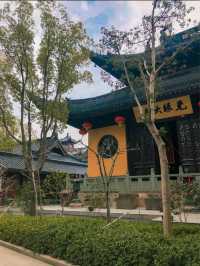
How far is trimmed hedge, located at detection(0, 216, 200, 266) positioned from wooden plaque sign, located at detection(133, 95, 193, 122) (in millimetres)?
8657

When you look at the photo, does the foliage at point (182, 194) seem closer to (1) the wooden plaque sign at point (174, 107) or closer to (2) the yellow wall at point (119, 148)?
(1) the wooden plaque sign at point (174, 107)

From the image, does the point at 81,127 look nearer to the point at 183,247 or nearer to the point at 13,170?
the point at 13,170

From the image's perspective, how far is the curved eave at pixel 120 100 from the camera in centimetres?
1430

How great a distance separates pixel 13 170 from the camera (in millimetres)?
25141

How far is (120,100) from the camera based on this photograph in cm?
1638

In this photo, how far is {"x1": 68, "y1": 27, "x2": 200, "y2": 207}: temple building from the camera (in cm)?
1467

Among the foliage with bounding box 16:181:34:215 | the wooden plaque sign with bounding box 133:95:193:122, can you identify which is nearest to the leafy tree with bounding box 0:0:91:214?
the foliage with bounding box 16:181:34:215

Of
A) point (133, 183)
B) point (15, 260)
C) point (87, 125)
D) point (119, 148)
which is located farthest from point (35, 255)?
point (87, 125)

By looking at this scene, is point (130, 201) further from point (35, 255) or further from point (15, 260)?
point (15, 260)

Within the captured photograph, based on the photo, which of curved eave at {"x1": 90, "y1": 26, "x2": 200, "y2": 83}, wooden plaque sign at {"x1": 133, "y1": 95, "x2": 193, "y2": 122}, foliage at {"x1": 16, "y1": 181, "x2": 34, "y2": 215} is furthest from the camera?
wooden plaque sign at {"x1": 133, "y1": 95, "x2": 193, "y2": 122}

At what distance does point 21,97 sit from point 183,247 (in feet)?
23.1

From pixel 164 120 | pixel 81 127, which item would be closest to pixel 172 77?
pixel 164 120

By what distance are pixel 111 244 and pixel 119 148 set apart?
1145 centimetres

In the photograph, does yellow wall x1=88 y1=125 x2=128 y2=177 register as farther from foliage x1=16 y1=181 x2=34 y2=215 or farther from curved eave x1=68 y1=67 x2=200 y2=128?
foliage x1=16 y1=181 x2=34 y2=215
